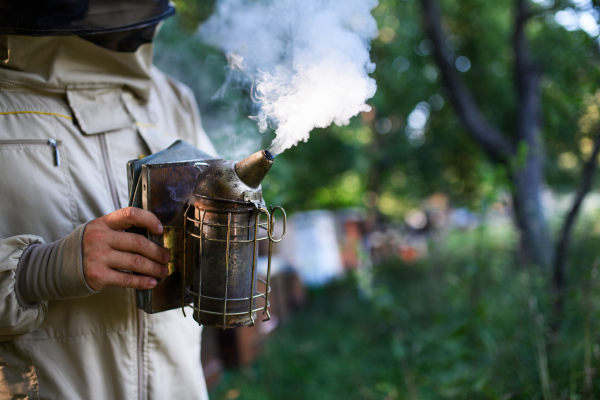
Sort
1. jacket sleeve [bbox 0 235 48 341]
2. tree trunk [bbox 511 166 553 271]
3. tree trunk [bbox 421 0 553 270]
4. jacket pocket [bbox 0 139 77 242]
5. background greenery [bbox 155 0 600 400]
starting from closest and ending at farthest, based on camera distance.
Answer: jacket sleeve [bbox 0 235 48 341]
jacket pocket [bbox 0 139 77 242]
background greenery [bbox 155 0 600 400]
tree trunk [bbox 511 166 553 271]
tree trunk [bbox 421 0 553 270]

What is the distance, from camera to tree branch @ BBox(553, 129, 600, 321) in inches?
100.0

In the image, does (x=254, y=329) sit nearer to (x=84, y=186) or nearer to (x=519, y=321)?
(x=519, y=321)

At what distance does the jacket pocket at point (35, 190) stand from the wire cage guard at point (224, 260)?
0.40 m

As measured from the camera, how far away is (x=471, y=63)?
807 centimetres

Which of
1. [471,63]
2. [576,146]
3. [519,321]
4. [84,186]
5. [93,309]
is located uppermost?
[471,63]

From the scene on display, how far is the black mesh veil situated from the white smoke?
0.48 metres

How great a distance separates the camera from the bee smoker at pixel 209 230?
1.05m

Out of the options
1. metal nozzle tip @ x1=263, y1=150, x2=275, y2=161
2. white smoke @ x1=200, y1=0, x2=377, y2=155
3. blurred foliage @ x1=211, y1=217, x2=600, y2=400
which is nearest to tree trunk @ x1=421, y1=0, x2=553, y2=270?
blurred foliage @ x1=211, y1=217, x2=600, y2=400

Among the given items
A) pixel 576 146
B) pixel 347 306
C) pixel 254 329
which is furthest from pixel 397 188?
pixel 254 329

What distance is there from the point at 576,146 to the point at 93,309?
532 centimetres

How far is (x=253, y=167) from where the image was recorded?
1.05 metres

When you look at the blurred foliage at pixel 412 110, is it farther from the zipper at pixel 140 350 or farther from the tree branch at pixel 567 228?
the zipper at pixel 140 350

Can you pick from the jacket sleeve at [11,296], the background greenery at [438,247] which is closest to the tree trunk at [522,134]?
the background greenery at [438,247]

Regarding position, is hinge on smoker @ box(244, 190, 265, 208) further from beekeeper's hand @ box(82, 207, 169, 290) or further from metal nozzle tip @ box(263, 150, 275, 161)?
beekeeper's hand @ box(82, 207, 169, 290)
